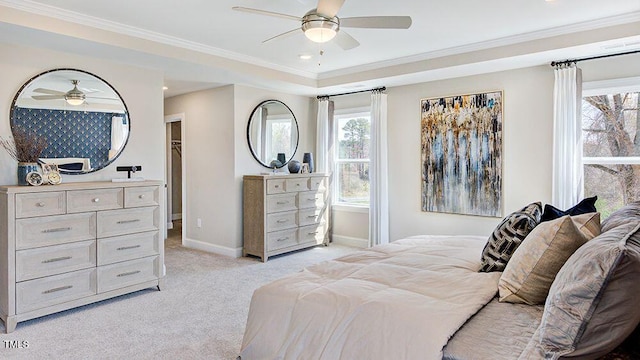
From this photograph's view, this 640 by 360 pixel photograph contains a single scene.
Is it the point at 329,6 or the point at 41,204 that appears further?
the point at 41,204

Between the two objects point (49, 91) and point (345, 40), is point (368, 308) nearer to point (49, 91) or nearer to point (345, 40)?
point (345, 40)

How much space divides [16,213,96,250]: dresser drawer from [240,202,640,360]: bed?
2053 millimetres

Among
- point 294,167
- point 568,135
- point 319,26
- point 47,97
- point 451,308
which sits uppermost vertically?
point 319,26

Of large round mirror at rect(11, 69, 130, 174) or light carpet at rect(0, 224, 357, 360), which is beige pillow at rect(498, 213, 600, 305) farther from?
large round mirror at rect(11, 69, 130, 174)

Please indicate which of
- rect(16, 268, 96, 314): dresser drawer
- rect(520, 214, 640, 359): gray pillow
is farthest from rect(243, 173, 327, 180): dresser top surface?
rect(520, 214, 640, 359): gray pillow

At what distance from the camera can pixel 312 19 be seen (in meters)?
2.76

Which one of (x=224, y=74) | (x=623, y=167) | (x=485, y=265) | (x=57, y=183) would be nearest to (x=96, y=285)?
(x=57, y=183)

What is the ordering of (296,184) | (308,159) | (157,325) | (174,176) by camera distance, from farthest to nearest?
(174,176), (308,159), (296,184), (157,325)

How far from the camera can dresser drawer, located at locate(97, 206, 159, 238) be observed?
358cm

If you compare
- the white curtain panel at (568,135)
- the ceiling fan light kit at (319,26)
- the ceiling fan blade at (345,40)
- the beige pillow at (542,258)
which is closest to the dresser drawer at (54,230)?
the ceiling fan light kit at (319,26)

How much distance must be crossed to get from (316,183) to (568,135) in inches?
129

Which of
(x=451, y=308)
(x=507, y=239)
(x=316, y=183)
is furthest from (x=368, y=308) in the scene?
(x=316, y=183)

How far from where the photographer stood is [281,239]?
544cm

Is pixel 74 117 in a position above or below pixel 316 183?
above
